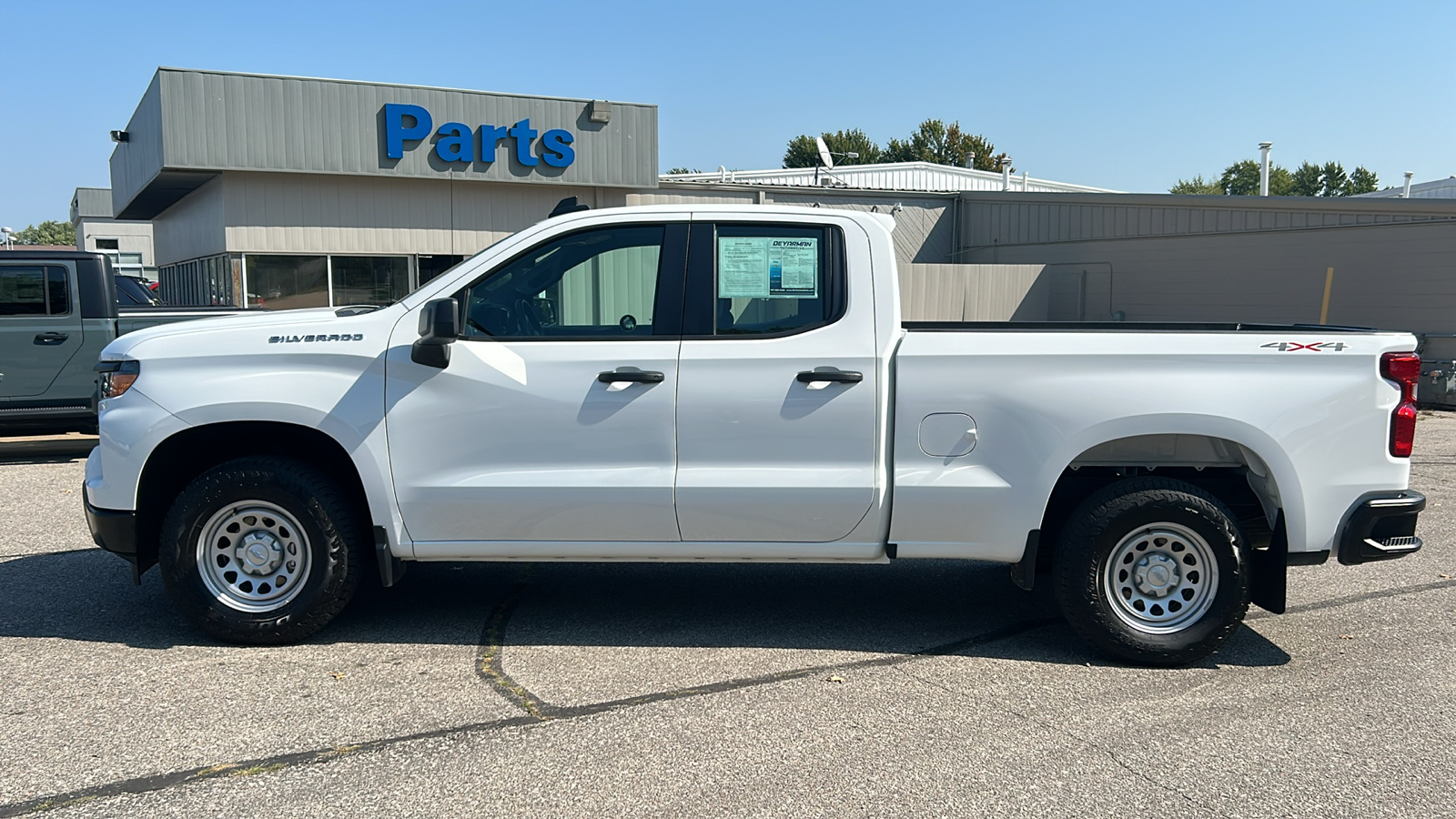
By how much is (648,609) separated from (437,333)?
195 centimetres

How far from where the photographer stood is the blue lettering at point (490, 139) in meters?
19.8

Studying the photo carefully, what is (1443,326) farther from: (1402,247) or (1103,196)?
(1103,196)

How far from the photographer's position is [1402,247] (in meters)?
17.2

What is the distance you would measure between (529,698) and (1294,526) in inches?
134

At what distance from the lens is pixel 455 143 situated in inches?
769

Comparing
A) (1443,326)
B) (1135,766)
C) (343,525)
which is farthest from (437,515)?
(1443,326)

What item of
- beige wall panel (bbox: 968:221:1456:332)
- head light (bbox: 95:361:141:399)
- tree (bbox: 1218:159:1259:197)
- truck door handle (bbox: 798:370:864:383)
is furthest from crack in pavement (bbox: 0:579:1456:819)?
tree (bbox: 1218:159:1259:197)

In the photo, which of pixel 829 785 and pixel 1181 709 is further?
pixel 1181 709

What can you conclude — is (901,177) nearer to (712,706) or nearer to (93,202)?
(712,706)

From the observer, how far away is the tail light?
471cm

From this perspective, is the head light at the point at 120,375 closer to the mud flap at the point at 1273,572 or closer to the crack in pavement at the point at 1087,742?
the crack in pavement at the point at 1087,742

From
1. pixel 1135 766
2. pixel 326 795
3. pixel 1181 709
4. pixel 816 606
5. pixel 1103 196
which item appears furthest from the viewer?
pixel 1103 196

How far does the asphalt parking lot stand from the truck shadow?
3 centimetres

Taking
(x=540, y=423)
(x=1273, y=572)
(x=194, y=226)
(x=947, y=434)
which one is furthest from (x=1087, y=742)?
(x=194, y=226)
